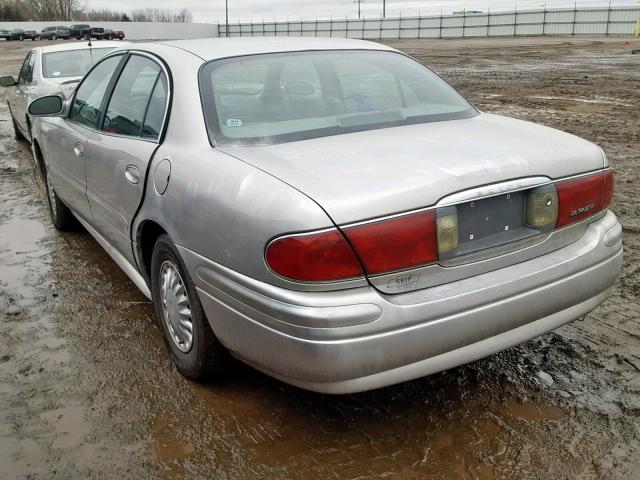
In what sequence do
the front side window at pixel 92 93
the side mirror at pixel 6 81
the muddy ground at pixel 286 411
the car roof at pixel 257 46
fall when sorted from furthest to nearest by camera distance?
the side mirror at pixel 6 81 < the front side window at pixel 92 93 < the car roof at pixel 257 46 < the muddy ground at pixel 286 411

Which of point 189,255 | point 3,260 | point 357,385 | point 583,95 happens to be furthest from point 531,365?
point 583,95

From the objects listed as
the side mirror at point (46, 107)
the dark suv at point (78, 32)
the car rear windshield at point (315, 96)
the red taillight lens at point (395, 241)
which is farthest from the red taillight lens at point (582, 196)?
the dark suv at point (78, 32)

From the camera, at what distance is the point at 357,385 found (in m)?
2.29

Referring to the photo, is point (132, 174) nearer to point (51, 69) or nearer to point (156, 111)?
point (156, 111)

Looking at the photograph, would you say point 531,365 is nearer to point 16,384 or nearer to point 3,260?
point 16,384

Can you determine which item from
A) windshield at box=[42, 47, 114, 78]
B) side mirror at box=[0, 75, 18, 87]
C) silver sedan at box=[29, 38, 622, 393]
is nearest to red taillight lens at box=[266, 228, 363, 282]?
silver sedan at box=[29, 38, 622, 393]

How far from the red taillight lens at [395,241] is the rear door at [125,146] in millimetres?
1314

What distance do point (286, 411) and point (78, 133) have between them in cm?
236

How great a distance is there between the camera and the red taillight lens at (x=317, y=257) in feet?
7.13

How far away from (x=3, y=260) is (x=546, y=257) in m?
3.93

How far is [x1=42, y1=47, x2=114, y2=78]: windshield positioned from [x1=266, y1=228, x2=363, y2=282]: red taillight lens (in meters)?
7.05

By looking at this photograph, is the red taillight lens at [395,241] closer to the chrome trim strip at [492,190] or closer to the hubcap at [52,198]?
the chrome trim strip at [492,190]

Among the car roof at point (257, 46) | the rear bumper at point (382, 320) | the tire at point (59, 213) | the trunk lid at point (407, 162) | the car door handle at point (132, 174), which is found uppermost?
the car roof at point (257, 46)

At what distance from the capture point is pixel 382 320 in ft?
7.27
